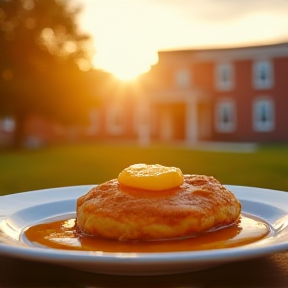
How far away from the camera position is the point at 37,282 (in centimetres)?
152

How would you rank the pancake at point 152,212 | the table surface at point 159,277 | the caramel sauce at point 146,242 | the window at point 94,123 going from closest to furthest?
1. the table surface at point 159,277
2. the caramel sauce at point 146,242
3. the pancake at point 152,212
4. the window at point 94,123

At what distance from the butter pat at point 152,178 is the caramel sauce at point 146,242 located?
243 mm

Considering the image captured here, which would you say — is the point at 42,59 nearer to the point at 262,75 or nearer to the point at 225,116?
the point at 225,116

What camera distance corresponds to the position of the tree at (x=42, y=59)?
28.7 m

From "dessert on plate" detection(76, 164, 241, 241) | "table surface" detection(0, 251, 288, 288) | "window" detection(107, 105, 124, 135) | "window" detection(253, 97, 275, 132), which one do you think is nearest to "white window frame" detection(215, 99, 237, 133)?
"window" detection(253, 97, 275, 132)

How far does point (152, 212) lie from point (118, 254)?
1.65 ft

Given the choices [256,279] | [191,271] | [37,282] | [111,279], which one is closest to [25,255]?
[37,282]

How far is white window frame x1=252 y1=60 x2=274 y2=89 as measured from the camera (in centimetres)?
4144

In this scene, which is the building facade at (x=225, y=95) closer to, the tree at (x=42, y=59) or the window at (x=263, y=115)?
the window at (x=263, y=115)

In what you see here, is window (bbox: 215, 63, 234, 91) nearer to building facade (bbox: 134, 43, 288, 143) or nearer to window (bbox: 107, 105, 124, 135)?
building facade (bbox: 134, 43, 288, 143)

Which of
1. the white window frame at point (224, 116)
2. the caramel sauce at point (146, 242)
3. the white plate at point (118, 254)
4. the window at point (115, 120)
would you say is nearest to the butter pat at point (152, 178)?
the caramel sauce at point (146, 242)

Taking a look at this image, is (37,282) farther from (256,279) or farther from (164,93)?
(164,93)

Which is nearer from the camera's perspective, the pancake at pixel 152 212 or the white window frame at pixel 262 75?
the pancake at pixel 152 212

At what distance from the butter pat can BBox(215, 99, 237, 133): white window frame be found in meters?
41.3
